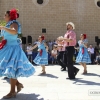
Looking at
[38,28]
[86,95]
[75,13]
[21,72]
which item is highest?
[75,13]

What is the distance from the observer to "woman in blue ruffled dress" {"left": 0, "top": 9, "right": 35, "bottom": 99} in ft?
15.3

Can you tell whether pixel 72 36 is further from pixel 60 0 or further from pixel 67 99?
pixel 60 0

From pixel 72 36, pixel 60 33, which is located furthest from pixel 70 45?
pixel 60 33

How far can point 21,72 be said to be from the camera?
4711 mm

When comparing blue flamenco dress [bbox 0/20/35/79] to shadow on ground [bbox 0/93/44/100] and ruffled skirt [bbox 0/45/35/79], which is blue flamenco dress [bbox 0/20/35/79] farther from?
shadow on ground [bbox 0/93/44/100]

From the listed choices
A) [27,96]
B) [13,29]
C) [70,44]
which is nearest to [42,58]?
[70,44]

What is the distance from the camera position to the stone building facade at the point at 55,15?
2181cm

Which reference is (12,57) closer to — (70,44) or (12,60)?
(12,60)

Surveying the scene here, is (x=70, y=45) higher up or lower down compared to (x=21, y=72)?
higher up

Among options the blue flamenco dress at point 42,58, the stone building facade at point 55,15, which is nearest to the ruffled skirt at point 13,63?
the blue flamenco dress at point 42,58

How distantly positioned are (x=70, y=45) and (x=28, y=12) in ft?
49.2

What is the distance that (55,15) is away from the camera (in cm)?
2197

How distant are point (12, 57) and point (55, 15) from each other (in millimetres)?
17557

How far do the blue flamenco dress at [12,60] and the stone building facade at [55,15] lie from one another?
1692cm
